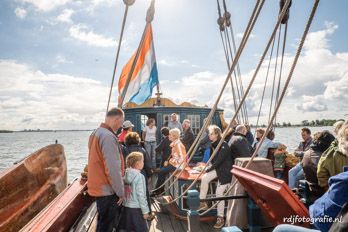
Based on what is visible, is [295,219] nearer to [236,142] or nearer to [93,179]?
[93,179]

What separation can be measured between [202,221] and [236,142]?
1.52 metres

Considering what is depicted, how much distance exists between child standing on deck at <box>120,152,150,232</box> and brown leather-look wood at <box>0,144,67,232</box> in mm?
2957

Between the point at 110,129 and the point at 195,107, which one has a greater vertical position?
the point at 195,107

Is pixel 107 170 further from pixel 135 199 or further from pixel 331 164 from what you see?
pixel 331 164

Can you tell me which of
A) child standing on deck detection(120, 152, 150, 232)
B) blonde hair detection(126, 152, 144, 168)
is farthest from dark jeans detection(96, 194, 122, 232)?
blonde hair detection(126, 152, 144, 168)

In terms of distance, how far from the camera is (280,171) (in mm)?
5703

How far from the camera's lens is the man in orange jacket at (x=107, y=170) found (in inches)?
111

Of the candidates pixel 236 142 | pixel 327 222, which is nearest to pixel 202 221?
pixel 236 142

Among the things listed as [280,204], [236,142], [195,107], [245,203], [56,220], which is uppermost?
[195,107]

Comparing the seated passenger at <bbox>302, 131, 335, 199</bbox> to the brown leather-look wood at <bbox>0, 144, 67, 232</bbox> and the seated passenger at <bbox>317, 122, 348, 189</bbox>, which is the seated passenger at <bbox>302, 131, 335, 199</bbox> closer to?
the seated passenger at <bbox>317, 122, 348, 189</bbox>

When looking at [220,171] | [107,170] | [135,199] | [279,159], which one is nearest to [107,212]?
[135,199]

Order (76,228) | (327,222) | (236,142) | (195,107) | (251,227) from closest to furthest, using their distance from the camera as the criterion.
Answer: (327,222)
(251,227)
(76,228)
(236,142)
(195,107)

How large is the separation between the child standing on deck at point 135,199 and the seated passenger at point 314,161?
183cm

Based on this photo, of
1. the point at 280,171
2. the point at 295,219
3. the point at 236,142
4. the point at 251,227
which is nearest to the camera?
the point at 295,219
